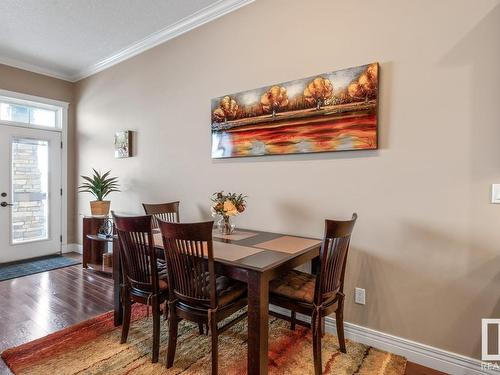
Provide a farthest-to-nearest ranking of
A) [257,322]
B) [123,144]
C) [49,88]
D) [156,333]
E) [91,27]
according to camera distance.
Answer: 1. [49,88]
2. [123,144]
3. [91,27]
4. [156,333]
5. [257,322]

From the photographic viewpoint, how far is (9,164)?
14.3 feet

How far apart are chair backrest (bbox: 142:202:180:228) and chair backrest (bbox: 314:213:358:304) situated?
1.82 meters

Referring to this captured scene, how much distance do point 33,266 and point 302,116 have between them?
14.0ft

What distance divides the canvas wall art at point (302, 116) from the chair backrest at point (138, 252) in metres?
1.25

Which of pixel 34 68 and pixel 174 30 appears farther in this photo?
pixel 34 68

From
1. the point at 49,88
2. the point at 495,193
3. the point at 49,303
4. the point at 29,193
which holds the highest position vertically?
the point at 49,88

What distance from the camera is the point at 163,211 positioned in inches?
121

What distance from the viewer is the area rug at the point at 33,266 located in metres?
3.88

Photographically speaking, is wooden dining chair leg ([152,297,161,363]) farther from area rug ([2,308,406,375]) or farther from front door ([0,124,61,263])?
front door ([0,124,61,263])

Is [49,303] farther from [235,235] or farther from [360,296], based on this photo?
[360,296]

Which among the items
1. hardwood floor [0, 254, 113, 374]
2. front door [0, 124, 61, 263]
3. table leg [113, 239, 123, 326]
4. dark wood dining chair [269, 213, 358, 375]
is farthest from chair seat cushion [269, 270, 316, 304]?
front door [0, 124, 61, 263]

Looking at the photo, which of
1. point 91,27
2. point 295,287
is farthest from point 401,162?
point 91,27

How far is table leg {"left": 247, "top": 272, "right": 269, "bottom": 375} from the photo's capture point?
164 centimetres

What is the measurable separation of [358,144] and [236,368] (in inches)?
70.0
